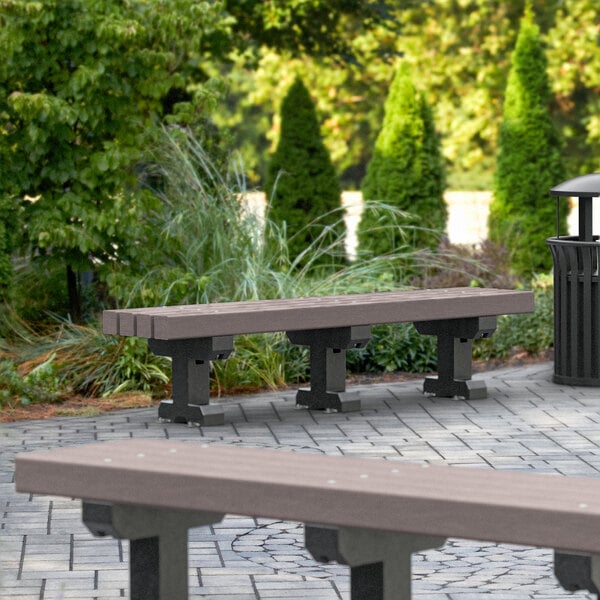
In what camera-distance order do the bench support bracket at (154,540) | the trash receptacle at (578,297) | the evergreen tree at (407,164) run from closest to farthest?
the bench support bracket at (154,540), the trash receptacle at (578,297), the evergreen tree at (407,164)

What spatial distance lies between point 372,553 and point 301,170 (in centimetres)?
1169

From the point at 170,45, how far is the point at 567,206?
6757mm

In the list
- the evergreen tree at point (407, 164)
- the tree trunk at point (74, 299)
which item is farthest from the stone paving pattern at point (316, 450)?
the evergreen tree at point (407, 164)

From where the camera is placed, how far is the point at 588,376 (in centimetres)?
1025

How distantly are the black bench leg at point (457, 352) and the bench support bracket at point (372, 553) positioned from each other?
18.4 ft

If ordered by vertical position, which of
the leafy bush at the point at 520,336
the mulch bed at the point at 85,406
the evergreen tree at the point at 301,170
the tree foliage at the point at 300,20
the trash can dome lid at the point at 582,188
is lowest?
the mulch bed at the point at 85,406


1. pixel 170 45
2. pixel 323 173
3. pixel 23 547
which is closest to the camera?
pixel 23 547

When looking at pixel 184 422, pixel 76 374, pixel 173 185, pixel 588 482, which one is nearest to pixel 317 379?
pixel 184 422

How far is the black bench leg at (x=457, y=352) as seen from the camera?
9.76m

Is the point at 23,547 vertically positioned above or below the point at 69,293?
below

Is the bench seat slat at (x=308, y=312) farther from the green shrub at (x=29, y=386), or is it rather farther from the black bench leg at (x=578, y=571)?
the black bench leg at (x=578, y=571)

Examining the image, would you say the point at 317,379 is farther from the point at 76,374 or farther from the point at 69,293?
the point at 69,293

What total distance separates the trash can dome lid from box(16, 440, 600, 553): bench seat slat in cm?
562

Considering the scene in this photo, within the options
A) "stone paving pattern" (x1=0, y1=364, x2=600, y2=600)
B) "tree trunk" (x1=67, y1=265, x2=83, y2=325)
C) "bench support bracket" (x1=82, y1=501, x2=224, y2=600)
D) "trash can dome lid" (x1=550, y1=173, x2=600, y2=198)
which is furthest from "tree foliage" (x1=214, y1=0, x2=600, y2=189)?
"bench support bracket" (x1=82, y1=501, x2=224, y2=600)
